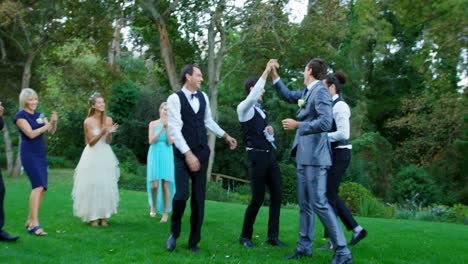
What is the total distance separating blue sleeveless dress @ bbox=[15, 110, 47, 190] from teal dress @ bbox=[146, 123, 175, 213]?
255cm

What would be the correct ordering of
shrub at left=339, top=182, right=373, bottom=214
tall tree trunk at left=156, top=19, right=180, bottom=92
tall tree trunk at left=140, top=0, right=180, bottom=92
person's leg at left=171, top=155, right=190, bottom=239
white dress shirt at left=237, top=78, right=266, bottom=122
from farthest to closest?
tall tree trunk at left=156, top=19, right=180, bottom=92 → tall tree trunk at left=140, top=0, right=180, bottom=92 → shrub at left=339, top=182, right=373, bottom=214 → white dress shirt at left=237, top=78, right=266, bottom=122 → person's leg at left=171, top=155, right=190, bottom=239

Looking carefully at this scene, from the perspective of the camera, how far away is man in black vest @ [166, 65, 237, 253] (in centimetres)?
682

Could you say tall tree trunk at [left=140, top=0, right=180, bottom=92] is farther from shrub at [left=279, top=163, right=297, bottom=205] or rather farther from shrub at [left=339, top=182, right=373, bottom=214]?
shrub at [left=339, top=182, right=373, bottom=214]

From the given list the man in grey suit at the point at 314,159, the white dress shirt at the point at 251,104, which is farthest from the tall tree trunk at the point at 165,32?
the man in grey suit at the point at 314,159

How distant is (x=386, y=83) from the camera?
1449 inches

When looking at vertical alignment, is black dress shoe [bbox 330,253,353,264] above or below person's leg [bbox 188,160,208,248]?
below

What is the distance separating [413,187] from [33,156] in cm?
1718

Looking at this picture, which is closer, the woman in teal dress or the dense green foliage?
the woman in teal dress

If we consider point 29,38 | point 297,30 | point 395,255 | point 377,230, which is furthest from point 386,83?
point 395,255

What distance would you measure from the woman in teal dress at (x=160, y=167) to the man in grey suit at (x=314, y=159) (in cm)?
389

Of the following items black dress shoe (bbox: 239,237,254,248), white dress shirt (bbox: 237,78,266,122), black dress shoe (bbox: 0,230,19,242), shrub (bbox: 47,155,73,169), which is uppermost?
white dress shirt (bbox: 237,78,266,122)

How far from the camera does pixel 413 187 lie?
72.1ft

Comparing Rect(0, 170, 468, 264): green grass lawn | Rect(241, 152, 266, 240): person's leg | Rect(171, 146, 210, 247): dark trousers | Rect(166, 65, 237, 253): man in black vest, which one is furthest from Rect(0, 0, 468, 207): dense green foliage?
Rect(171, 146, 210, 247): dark trousers

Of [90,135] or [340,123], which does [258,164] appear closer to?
[340,123]
